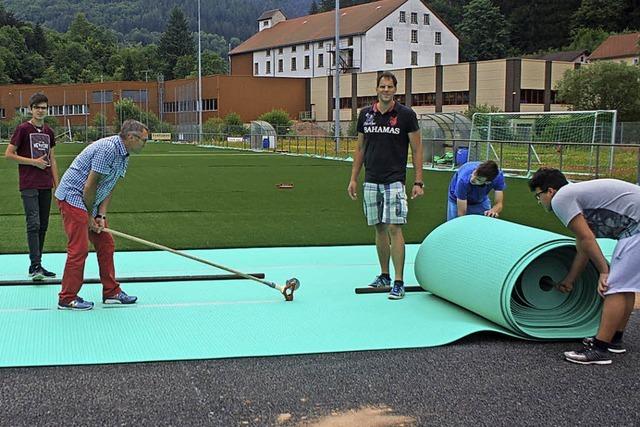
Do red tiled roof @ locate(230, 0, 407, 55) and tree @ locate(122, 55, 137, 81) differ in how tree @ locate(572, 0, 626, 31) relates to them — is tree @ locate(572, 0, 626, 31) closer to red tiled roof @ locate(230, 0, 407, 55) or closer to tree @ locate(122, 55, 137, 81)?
red tiled roof @ locate(230, 0, 407, 55)

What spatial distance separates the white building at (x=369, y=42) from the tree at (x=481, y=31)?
33.1 ft

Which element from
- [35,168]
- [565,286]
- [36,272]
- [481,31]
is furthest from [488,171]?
[481,31]

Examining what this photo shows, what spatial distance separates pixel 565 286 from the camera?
6.11 m

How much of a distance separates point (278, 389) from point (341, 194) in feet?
44.3

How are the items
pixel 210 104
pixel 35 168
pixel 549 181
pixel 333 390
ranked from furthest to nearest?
pixel 210 104, pixel 35 168, pixel 549 181, pixel 333 390

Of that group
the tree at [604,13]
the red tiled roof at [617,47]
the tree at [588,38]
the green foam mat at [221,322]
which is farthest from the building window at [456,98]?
the green foam mat at [221,322]

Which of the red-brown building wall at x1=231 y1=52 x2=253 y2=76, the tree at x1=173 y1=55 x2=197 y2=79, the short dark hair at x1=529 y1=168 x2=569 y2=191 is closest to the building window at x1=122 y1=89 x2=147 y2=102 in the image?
the red-brown building wall at x1=231 y1=52 x2=253 y2=76

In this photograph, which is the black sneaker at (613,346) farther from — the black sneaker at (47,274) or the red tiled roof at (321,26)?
the red tiled roof at (321,26)

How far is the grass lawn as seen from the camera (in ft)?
36.8

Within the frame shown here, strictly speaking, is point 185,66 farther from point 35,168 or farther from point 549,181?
point 549,181

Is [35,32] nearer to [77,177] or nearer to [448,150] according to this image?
[448,150]

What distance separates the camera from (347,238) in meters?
11.3

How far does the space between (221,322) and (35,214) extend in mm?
2705

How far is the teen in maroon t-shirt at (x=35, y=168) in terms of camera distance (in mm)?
7695
